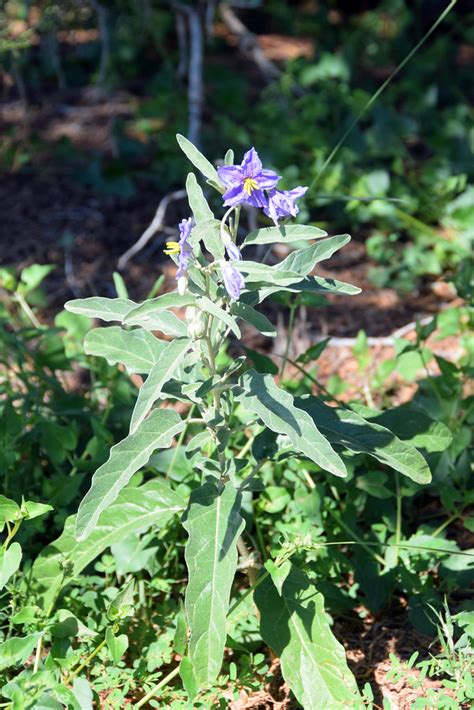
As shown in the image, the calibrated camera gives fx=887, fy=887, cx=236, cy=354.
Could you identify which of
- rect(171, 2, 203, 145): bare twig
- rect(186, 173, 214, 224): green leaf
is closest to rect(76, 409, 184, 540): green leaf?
rect(186, 173, 214, 224): green leaf

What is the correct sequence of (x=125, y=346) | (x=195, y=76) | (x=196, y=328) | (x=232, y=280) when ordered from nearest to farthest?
(x=232, y=280)
(x=196, y=328)
(x=125, y=346)
(x=195, y=76)

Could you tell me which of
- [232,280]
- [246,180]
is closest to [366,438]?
[232,280]

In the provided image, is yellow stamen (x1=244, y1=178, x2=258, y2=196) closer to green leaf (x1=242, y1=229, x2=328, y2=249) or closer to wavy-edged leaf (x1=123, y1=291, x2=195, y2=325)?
green leaf (x1=242, y1=229, x2=328, y2=249)

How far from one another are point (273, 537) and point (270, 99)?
3.63 meters

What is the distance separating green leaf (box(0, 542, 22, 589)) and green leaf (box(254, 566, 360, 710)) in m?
0.64

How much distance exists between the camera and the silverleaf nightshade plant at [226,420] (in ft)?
6.49

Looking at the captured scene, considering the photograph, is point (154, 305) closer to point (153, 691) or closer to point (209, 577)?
point (209, 577)

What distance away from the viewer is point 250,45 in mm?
6234

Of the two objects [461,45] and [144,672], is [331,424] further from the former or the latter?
[461,45]

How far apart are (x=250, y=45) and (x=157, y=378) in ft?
15.8

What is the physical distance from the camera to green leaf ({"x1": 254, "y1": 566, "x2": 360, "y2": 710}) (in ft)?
7.16

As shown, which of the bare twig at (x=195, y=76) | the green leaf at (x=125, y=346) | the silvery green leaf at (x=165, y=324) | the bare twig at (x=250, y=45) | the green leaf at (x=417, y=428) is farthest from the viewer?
the bare twig at (x=250, y=45)

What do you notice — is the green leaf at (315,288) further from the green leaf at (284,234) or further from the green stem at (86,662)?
the green stem at (86,662)

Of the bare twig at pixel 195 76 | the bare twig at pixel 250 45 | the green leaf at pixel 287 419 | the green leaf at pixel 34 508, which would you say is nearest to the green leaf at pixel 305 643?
the green leaf at pixel 287 419
